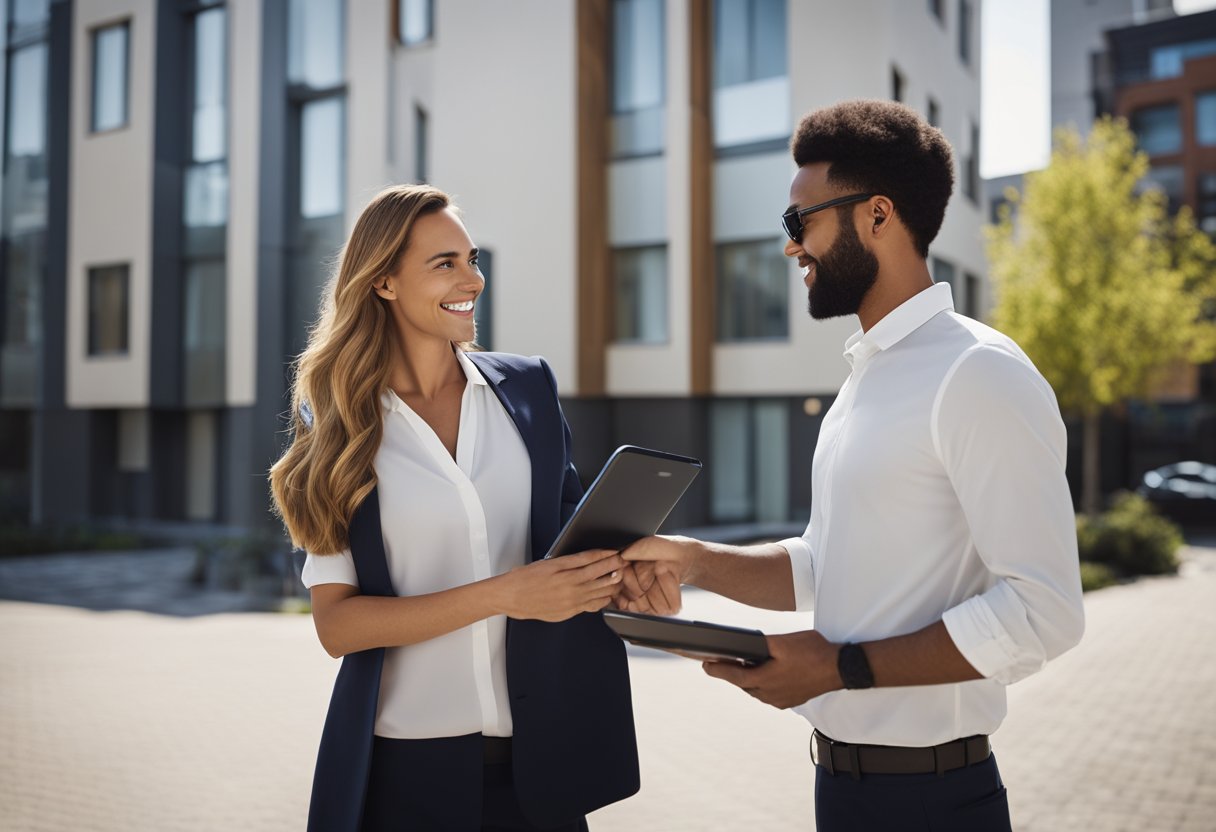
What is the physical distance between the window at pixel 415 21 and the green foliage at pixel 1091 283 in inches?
490

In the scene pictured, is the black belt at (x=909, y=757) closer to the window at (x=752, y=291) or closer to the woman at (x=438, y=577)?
the woman at (x=438, y=577)

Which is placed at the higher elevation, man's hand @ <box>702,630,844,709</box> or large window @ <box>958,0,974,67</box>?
large window @ <box>958,0,974,67</box>

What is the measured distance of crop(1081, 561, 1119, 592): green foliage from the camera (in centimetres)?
1423

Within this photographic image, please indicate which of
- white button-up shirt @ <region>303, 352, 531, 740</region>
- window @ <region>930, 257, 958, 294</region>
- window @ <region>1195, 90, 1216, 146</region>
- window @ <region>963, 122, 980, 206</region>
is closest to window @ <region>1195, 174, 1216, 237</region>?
window @ <region>1195, 90, 1216, 146</region>

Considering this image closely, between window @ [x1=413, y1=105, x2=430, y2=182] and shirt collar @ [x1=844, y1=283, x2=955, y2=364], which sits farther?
window @ [x1=413, y1=105, x2=430, y2=182]

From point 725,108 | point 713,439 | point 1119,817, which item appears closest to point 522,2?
point 725,108

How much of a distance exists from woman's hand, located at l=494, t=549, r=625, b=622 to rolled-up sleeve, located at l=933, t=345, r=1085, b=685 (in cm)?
77

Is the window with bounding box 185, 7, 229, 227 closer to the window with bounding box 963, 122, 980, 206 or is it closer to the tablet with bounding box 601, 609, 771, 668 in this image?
the window with bounding box 963, 122, 980, 206

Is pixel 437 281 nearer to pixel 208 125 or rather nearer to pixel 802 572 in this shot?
pixel 802 572

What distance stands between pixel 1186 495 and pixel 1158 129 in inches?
561

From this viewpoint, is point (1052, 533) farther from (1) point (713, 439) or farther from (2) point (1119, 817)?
(1) point (713, 439)

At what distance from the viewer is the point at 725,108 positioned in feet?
66.9

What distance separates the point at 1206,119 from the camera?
3070cm

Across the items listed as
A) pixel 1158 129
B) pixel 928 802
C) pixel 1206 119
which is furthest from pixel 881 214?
pixel 1158 129
